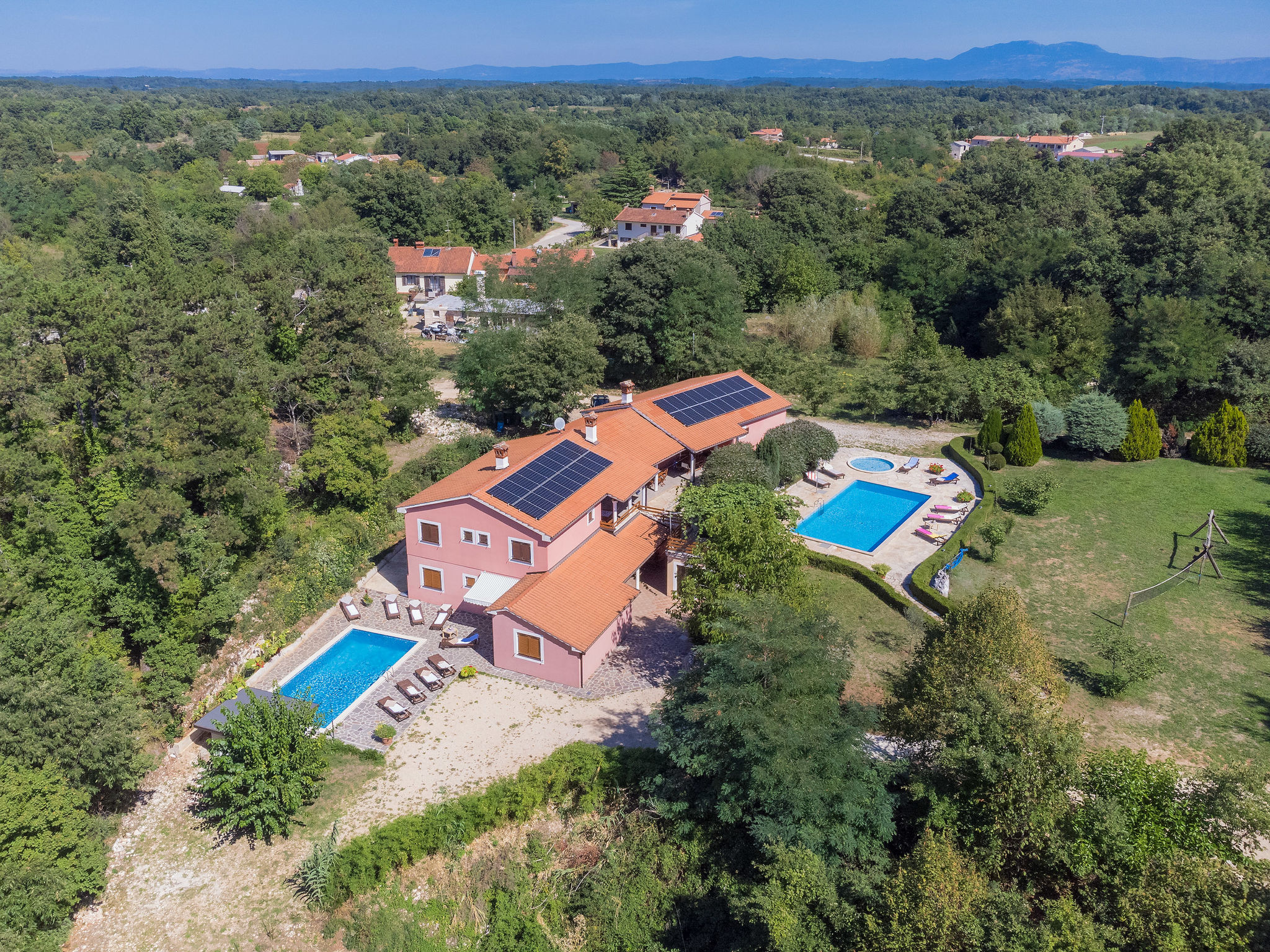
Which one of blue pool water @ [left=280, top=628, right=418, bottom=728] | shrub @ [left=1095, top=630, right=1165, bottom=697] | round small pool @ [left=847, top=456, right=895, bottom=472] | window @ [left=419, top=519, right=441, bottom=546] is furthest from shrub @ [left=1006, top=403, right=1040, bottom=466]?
blue pool water @ [left=280, top=628, right=418, bottom=728]

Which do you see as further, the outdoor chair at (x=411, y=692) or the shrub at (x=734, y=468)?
the shrub at (x=734, y=468)

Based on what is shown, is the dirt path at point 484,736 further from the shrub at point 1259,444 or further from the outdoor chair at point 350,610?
the shrub at point 1259,444

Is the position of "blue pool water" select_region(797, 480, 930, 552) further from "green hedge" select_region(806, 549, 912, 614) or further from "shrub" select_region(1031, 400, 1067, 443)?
"shrub" select_region(1031, 400, 1067, 443)

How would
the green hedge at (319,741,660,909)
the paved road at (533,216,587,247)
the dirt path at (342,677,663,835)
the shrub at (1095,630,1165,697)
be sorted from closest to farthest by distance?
1. the green hedge at (319,741,660,909)
2. the dirt path at (342,677,663,835)
3. the shrub at (1095,630,1165,697)
4. the paved road at (533,216,587,247)

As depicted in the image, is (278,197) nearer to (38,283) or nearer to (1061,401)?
(38,283)

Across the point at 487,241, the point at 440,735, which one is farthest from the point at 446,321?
the point at 440,735

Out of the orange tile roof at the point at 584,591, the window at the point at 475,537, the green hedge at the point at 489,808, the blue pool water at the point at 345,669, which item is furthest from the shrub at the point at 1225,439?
the blue pool water at the point at 345,669

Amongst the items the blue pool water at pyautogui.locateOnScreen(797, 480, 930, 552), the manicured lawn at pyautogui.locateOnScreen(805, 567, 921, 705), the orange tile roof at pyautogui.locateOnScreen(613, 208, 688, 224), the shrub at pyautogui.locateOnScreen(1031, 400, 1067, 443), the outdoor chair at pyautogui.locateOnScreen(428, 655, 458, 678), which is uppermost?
the orange tile roof at pyautogui.locateOnScreen(613, 208, 688, 224)
